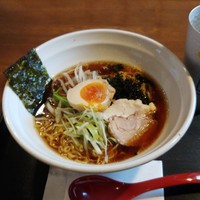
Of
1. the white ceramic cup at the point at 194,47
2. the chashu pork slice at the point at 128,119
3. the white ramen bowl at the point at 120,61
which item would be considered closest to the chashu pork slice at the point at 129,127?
the chashu pork slice at the point at 128,119

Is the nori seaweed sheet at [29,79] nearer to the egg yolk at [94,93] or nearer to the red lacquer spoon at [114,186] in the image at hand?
the egg yolk at [94,93]

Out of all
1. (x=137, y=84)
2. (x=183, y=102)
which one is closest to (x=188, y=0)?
(x=137, y=84)

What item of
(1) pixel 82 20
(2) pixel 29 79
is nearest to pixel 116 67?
(2) pixel 29 79

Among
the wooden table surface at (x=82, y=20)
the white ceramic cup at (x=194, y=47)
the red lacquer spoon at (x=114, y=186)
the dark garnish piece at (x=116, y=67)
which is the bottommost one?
the red lacquer spoon at (x=114, y=186)

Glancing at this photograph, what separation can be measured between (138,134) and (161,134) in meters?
0.11

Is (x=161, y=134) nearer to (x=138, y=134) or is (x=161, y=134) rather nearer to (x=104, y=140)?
(x=138, y=134)

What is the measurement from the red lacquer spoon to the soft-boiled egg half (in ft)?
1.18

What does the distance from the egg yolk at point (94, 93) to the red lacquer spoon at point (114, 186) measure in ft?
1.31

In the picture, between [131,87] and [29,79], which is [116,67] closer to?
[131,87]

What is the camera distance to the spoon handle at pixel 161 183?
1111 millimetres

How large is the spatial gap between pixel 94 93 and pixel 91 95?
18 millimetres

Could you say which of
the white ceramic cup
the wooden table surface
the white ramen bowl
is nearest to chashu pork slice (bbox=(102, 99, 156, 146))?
the white ramen bowl

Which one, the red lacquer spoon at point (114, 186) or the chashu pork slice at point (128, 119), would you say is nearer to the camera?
the red lacquer spoon at point (114, 186)

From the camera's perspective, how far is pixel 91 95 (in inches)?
55.7
